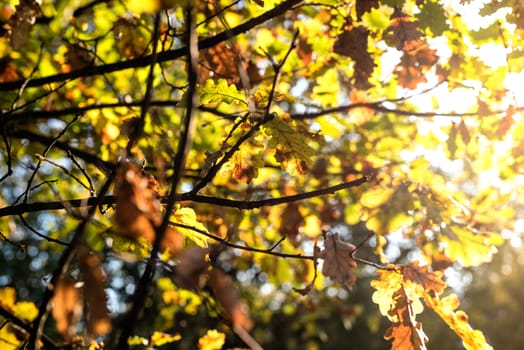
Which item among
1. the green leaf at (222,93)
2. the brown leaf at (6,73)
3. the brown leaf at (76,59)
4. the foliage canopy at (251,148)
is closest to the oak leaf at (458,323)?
the foliage canopy at (251,148)

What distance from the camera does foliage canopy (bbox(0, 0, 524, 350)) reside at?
2.97 feet

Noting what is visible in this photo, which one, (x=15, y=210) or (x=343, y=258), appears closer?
(x=15, y=210)

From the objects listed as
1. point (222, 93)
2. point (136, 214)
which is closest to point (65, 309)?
point (136, 214)

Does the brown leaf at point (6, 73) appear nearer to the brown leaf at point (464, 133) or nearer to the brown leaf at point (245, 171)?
the brown leaf at point (245, 171)

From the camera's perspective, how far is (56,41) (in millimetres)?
2975

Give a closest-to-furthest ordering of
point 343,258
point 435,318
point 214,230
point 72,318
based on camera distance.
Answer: point 72,318 → point 343,258 → point 214,230 → point 435,318

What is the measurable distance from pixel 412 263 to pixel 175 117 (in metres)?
2.37

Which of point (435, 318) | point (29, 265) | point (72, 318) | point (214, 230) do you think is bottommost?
point (72, 318)

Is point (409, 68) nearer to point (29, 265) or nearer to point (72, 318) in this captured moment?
point (72, 318)

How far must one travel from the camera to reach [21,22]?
1956 millimetres

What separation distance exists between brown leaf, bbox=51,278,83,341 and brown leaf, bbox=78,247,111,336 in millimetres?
29

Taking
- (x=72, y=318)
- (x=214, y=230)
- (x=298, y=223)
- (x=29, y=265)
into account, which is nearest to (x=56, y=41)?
(x=214, y=230)

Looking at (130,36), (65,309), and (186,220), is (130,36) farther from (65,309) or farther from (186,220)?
(65,309)

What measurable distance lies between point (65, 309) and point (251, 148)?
0.92 meters
